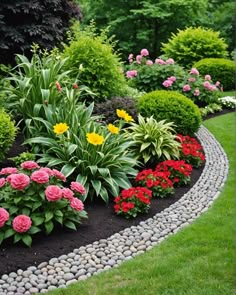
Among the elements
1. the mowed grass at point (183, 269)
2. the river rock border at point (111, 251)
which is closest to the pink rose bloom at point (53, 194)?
the river rock border at point (111, 251)

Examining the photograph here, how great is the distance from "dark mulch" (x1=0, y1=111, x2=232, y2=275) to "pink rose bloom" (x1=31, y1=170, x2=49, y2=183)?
0.48 m

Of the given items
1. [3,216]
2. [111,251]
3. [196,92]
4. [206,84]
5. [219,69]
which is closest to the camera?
[3,216]

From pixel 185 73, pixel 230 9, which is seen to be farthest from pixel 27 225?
pixel 230 9

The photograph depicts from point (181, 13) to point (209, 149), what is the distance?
31.9 feet

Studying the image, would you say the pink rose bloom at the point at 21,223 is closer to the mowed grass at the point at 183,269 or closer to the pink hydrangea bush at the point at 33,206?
the pink hydrangea bush at the point at 33,206

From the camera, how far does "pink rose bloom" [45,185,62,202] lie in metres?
3.70

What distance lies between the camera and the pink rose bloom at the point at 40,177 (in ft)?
12.4

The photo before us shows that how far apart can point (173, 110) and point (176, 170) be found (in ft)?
Result: 5.29

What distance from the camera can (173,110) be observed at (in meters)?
6.63

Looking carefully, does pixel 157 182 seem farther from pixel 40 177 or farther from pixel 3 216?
pixel 3 216

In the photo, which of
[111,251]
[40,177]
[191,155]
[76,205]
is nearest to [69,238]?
[76,205]

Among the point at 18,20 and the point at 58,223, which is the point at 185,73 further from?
the point at 58,223

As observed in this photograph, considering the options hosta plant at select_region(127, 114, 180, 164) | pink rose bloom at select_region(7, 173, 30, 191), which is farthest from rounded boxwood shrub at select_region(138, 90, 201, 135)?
pink rose bloom at select_region(7, 173, 30, 191)

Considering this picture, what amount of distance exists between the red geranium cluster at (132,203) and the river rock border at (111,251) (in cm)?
14
